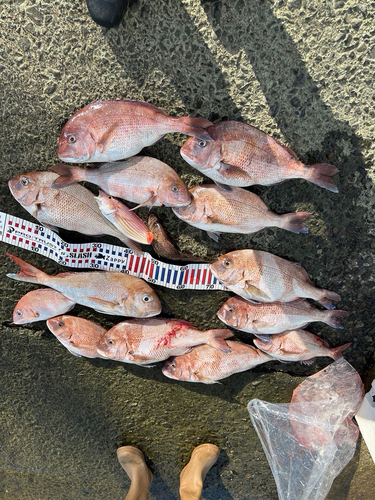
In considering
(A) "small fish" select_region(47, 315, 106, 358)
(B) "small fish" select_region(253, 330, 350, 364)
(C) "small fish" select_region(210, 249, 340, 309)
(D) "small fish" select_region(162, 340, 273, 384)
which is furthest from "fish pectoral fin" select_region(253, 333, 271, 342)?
(A) "small fish" select_region(47, 315, 106, 358)

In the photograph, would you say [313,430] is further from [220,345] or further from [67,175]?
[67,175]

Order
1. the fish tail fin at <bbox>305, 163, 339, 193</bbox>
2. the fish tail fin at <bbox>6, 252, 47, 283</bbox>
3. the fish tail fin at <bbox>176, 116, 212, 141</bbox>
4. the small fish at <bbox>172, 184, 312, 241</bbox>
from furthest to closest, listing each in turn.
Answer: the fish tail fin at <bbox>6, 252, 47, 283</bbox> < the small fish at <bbox>172, 184, 312, 241</bbox> < the fish tail fin at <bbox>305, 163, 339, 193</bbox> < the fish tail fin at <bbox>176, 116, 212, 141</bbox>

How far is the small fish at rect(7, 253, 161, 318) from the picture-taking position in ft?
7.47

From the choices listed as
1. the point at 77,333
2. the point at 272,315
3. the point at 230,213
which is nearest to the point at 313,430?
the point at 272,315

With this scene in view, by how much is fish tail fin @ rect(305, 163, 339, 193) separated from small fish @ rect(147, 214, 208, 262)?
88cm

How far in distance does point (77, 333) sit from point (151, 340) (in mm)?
510

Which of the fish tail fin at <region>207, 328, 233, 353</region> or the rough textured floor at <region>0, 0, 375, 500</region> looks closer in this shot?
the rough textured floor at <region>0, 0, 375, 500</region>

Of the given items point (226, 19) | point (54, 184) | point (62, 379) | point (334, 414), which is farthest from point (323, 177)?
point (62, 379)

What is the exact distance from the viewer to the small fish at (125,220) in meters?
2.08

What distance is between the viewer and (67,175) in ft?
6.76

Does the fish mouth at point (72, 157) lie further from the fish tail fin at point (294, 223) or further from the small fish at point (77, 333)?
the fish tail fin at point (294, 223)

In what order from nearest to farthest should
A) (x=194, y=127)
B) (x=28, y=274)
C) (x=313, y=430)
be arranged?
(x=194, y=127) → (x=28, y=274) → (x=313, y=430)

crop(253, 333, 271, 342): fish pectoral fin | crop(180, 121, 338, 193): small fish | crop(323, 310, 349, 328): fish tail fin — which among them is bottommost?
crop(253, 333, 271, 342): fish pectoral fin

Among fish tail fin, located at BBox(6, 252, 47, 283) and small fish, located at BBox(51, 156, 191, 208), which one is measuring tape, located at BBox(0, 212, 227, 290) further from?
small fish, located at BBox(51, 156, 191, 208)
